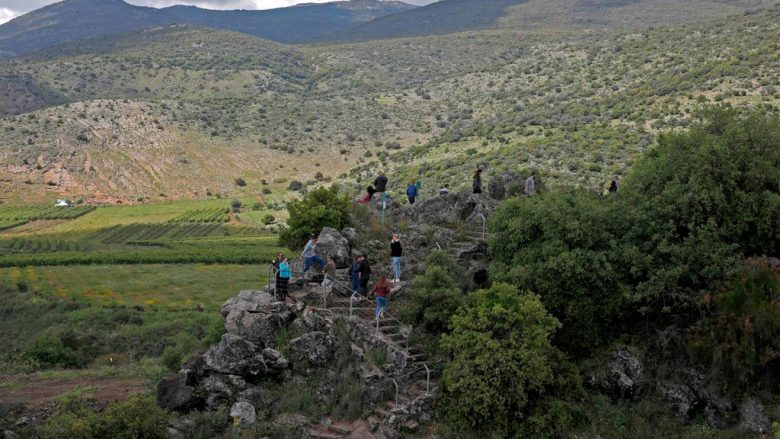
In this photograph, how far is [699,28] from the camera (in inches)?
2936

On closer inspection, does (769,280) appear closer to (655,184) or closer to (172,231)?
(655,184)

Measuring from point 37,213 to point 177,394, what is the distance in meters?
74.4

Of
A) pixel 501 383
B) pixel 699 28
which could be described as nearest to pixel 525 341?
pixel 501 383

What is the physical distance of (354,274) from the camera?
21078 millimetres

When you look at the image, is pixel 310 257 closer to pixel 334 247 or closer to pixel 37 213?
pixel 334 247

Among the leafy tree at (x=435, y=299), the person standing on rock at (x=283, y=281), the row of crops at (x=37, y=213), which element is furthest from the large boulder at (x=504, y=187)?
the row of crops at (x=37, y=213)

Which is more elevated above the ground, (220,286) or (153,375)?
(153,375)

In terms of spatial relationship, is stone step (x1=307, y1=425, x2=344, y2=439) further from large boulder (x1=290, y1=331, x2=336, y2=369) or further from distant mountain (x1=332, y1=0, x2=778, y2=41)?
distant mountain (x1=332, y1=0, x2=778, y2=41)

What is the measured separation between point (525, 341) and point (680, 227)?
7.23m

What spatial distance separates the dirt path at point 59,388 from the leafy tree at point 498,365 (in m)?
10.7

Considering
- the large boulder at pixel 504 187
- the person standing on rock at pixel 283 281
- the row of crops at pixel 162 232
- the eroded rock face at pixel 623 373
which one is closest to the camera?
the eroded rock face at pixel 623 373

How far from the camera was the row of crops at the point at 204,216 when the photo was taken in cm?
7706

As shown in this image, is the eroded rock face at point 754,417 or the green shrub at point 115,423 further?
the eroded rock face at point 754,417

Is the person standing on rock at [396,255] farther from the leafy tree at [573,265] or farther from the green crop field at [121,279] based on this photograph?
the green crop field at [121,279]
